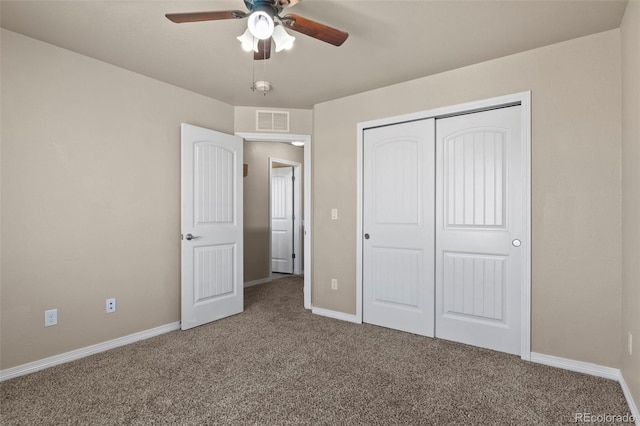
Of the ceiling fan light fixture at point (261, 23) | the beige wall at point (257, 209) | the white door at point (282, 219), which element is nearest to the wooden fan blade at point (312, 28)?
the ceiling fan light fixture at point (261, 23)

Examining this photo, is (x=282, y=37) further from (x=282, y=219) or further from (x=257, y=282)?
(x=282, y=219)

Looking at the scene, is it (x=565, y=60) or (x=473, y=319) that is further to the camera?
(x=473, y=319)

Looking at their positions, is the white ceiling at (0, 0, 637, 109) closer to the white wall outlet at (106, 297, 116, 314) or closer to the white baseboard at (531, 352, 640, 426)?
the white wall outlet at (106, 297, 116, 314)

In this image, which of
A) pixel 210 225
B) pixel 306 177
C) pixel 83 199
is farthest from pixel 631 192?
pixel 83 199

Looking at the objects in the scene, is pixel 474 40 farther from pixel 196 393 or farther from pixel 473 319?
pixel 196 393

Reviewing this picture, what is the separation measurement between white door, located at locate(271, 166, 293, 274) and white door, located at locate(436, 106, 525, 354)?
3.58 m

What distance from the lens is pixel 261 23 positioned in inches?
68.2

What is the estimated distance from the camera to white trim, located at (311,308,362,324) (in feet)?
11.9

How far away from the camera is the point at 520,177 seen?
2.71m

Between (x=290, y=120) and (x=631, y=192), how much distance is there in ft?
10.4

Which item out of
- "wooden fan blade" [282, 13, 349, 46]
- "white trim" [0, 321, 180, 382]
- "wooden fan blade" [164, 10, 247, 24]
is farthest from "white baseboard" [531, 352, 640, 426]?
"white trim" [0, 321, 180, 382]

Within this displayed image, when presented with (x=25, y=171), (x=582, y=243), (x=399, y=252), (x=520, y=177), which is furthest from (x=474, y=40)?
(x=25, y=171)

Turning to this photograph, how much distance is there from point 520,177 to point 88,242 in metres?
3.51

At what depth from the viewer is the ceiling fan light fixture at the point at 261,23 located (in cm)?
173
